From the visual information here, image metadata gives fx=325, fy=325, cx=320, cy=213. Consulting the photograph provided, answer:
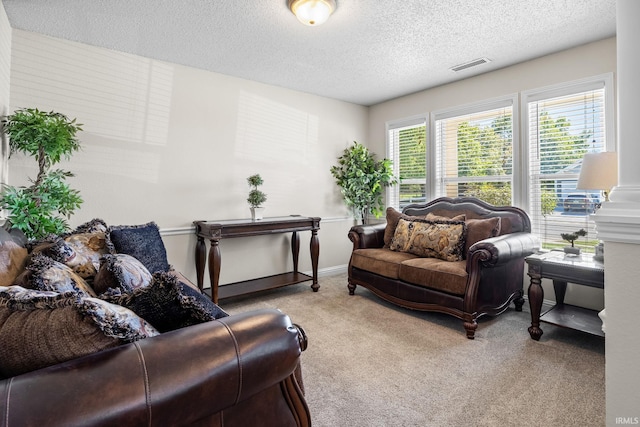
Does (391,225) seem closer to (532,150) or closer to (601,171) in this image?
(532,150)

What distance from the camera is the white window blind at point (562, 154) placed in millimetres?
2904

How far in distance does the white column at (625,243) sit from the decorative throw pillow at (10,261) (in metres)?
2.28

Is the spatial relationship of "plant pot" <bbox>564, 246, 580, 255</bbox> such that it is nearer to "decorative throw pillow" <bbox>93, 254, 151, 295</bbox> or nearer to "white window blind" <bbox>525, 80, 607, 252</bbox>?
"white window blind" <bbox>525, 80, 607, 252</bbox>

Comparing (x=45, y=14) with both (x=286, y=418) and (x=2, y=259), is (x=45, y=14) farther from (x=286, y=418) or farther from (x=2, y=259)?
(x=286, y=418)

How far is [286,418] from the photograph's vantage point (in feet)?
3.49

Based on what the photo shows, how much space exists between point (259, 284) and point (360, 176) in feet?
6.51

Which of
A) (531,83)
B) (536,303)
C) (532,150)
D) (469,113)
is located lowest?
(536,303)

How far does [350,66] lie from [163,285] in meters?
3.03

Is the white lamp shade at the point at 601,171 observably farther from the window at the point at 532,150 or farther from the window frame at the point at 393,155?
the window frame at the point at 393,155

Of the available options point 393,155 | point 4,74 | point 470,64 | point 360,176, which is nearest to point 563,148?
point 470,64

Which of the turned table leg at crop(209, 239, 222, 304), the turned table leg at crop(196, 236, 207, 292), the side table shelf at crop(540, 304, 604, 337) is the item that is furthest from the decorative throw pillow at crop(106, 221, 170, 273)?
the side table shelf at crop(540, 304, 604, 337)

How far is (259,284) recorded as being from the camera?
142 inches

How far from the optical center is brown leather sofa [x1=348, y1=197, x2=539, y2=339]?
2602mm

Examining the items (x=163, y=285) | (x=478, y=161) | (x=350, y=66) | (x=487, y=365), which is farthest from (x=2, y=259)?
(x=478, y=161)
